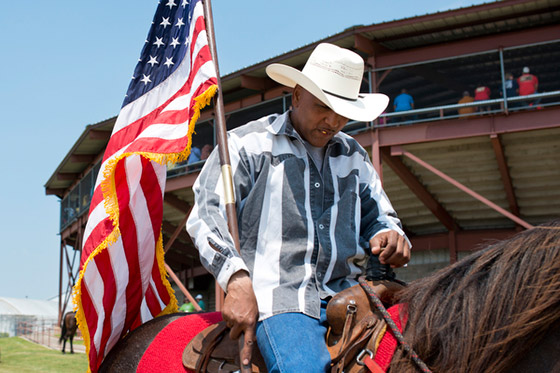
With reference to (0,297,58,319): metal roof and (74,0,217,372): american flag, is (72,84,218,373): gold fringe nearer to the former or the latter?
(74,0,217,372): american flag

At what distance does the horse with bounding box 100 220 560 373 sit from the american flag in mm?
1926

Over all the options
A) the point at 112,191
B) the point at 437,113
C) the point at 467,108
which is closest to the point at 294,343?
the point at 112,191

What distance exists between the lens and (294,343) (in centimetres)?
250

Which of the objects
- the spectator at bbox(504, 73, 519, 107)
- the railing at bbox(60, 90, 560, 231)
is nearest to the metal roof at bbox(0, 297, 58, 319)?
the railing at bbox(60, 90, 560, 231)

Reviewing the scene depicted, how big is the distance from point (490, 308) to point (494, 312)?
2cm

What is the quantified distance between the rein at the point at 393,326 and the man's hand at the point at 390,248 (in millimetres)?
210

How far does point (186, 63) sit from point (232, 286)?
208 centimetres

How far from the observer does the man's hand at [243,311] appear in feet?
8.49

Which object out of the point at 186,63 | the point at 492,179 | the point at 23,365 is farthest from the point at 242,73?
the point at 186,63

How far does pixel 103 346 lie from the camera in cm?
378

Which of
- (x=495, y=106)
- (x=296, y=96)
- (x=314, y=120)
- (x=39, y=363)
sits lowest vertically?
(x=39, y=363)

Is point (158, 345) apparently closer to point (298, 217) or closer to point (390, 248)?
point (298, 217)

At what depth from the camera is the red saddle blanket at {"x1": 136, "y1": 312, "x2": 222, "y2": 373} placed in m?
3.19

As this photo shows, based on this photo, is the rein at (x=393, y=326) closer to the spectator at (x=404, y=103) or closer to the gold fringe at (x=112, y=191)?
the gold fringe at (x=112, y=191)
